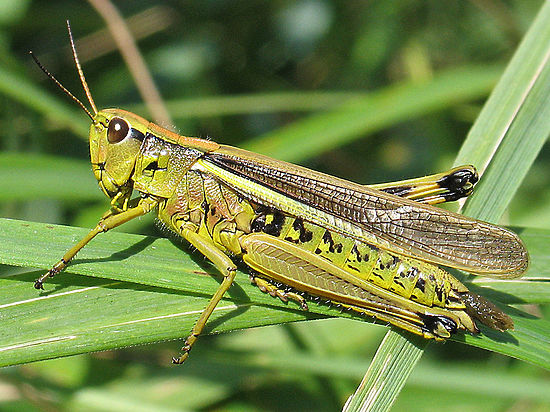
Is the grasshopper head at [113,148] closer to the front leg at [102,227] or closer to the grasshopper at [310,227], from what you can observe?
the grasshopper at [310,227]

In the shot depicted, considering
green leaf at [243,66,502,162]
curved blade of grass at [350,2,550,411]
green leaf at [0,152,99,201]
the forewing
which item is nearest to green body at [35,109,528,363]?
the forewing

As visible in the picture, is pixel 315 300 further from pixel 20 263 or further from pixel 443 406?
pixel 443 406

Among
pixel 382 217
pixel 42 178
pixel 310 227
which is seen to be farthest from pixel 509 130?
pixel 42 178

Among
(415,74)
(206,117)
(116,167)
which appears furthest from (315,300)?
(415,74)

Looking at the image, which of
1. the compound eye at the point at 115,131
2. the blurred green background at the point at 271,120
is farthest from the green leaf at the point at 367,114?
the compound eye at the point at 115,131

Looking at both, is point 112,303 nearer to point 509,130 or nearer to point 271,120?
point 509,130

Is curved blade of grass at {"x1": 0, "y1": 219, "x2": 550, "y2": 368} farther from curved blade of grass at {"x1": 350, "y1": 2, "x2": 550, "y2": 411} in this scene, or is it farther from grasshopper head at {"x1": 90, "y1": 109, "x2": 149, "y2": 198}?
curved blade of grass at {"x1": 350, "y1": 2, "x2": 550, "y2": 411}
